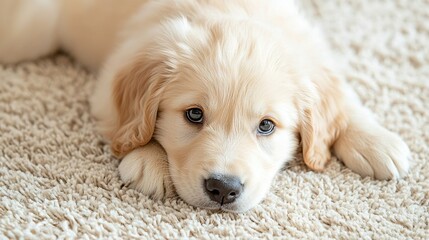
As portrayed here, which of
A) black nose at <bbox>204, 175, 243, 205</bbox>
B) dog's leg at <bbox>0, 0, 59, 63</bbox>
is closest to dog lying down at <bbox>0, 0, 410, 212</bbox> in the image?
black nose at <bbox>204, 175, 243, 205</bbox>

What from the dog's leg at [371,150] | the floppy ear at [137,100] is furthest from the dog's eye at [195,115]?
the dog's leg at [371,150]

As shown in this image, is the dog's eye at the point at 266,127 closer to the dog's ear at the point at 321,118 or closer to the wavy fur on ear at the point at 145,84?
the dog's ear at the point at 321,118

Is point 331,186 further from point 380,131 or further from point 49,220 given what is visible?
point 49,220

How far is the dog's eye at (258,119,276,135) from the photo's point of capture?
2.49m

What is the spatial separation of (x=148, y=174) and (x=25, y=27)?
1.41 metres

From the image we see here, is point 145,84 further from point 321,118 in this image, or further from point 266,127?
point 321,118

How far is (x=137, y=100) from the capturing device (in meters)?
2.61

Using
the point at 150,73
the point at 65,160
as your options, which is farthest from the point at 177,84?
the point at 65,160

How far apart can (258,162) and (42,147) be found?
96 centimetres

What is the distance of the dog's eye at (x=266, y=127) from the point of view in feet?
8.16

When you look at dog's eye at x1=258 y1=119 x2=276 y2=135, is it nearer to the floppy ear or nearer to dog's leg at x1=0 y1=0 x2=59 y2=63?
the floppy ear

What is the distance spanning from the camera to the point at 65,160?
2.66 metres

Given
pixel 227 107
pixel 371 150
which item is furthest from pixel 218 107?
pixel 371 150

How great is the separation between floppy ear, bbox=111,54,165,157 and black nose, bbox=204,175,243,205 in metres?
0.42
